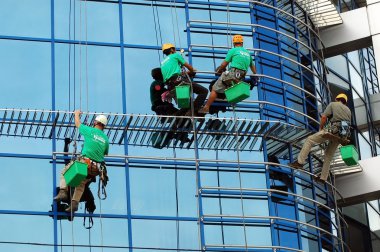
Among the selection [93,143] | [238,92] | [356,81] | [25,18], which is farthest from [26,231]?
[356,81]

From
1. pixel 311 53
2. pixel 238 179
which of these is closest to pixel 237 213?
pixel 238 179

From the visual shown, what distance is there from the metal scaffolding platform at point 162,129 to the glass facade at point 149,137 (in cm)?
3

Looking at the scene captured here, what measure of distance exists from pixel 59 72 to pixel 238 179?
4.83 meters

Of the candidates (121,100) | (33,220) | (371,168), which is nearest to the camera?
(33,220)

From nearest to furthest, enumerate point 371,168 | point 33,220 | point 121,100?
point 33,220 < point 121,100 < point 371,168

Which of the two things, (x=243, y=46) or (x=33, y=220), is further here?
(x=243, y=46)

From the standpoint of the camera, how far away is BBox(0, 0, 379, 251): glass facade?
3191 cm

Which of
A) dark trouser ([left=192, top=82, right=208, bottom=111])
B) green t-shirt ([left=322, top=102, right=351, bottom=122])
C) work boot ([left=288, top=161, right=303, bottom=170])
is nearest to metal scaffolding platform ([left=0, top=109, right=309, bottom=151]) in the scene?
dark trouser ([left=192, top=82, right=208, bottom=111])

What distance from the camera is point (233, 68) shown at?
3300cm

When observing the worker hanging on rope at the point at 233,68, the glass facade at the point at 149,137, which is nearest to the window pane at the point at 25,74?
the glass facade at the point at 149,137

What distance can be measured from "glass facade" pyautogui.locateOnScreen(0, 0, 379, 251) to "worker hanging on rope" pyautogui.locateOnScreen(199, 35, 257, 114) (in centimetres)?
57

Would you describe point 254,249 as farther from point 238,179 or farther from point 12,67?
point 12,67

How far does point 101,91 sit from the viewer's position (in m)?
33.4

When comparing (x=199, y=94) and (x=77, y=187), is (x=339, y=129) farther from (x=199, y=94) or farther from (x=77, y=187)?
(x=77, y=187)
